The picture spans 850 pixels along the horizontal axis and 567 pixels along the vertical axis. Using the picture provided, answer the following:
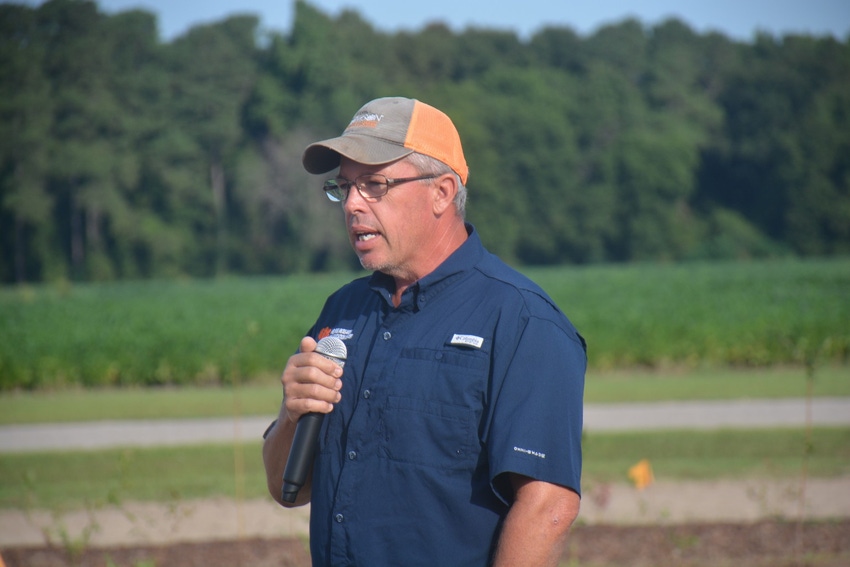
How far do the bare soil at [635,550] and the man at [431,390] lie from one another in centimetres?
398

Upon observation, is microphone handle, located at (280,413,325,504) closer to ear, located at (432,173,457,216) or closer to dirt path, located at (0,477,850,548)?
ear, located at (432,173,457,216)

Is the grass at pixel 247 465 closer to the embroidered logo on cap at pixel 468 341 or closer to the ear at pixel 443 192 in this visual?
the ear at pixel 443 192

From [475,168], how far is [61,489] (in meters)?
73.0

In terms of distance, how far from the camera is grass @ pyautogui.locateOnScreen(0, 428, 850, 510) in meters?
8.67

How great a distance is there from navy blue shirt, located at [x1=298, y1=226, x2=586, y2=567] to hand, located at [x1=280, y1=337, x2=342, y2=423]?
0.24ft

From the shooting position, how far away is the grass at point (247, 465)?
28.5 ft

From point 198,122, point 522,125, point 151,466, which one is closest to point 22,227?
point 198,122

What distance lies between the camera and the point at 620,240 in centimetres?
8306

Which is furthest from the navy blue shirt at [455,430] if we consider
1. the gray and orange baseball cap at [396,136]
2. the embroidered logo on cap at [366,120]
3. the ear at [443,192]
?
the embroidered logo on cap at [366,120]

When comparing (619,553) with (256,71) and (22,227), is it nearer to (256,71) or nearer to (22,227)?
(22,227)

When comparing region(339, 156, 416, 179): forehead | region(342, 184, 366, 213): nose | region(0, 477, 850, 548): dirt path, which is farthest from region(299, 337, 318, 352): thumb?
region(0, 477, 850, 548): dirt path

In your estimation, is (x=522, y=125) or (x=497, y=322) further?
(x=522, y=125)

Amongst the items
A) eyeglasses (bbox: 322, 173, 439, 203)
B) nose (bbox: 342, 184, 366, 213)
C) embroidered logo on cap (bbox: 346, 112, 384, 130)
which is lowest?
nose (bbox: 342, 184, 366, 213)

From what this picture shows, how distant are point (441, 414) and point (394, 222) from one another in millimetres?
540
